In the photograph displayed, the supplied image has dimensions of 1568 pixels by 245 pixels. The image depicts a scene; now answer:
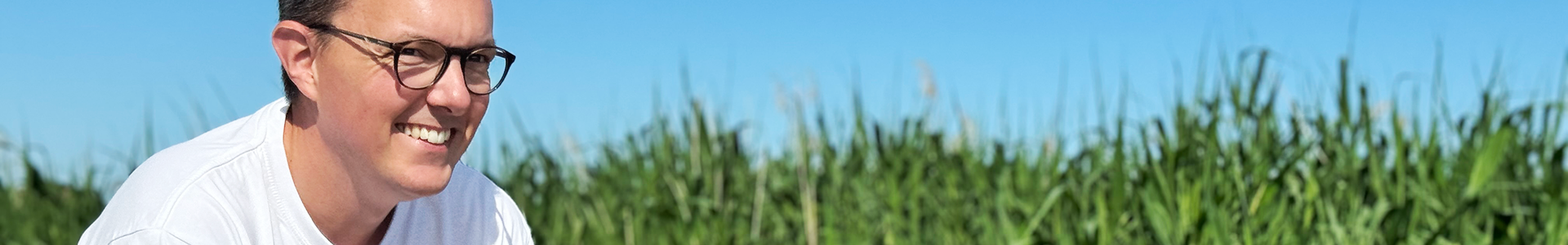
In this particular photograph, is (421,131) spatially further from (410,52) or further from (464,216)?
(464,216)

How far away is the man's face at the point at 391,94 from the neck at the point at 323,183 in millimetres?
50

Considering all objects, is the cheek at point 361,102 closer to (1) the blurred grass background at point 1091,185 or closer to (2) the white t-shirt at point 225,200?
(2) the white t-shirt at point 225,200

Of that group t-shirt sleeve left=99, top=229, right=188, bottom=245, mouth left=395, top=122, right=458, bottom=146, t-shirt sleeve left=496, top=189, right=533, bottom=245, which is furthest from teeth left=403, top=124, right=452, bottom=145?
t-shirt sleeve left=496, top=189, right=533, bottom=245

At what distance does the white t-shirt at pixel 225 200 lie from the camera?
2.12 meters

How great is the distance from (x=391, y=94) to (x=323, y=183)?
11.2 inches

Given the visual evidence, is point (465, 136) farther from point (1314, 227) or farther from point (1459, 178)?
point (1459, 178)

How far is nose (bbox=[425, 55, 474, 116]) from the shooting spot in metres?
2.24

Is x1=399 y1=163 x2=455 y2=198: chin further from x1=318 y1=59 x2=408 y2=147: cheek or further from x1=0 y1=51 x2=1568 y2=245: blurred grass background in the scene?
x1=0 y1=51 x2=1568 y2=245: blurred grass background

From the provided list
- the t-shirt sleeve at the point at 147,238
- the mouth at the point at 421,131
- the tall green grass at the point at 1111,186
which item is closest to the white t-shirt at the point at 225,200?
the t-shirt sleeve at the point at 147,238

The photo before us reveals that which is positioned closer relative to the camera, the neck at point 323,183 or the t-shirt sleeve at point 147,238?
the t-shirt sleeve at point 147,238

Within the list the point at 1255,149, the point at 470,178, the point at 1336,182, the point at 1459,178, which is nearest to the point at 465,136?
the point at 470,178

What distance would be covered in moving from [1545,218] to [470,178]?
293 cm

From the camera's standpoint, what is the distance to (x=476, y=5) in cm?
231

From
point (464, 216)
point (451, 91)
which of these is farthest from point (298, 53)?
point (464, 216)
